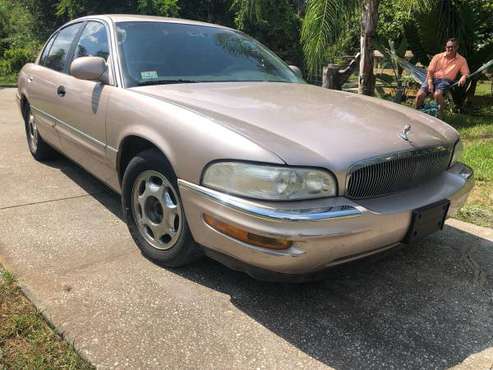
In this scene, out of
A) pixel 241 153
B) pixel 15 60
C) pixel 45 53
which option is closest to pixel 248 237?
pixel 241 153

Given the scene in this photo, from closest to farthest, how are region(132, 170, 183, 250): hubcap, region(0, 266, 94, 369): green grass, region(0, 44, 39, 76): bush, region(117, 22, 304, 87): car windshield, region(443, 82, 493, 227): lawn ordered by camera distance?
region(0, 266, 94, 369): green grass, region(132, 170, 183, 250): hubcap, region(117, 22, 304, 87): car windshield, region(443, 82, 493, 227): lawn, region(0, 44, 39, 76): bush

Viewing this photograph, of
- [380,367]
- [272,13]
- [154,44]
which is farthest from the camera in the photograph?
[272,13]

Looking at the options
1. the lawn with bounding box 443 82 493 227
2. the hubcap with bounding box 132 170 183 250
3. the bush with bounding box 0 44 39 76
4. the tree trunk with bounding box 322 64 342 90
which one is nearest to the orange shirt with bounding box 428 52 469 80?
the lawn with bounding box 443 82 493 227

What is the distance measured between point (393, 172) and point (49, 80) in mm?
Result: 3283

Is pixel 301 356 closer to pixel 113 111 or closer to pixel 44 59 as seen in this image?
pixel 113 111

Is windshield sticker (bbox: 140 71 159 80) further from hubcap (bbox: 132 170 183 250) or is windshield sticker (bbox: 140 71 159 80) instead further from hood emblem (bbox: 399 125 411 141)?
hood emblem (bbox: 399 125 411 141)

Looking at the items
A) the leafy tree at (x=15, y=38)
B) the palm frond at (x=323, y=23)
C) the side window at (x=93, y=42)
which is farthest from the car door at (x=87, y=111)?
the leafy tree at (x=15, y=38)

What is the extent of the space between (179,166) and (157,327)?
85 centimetres

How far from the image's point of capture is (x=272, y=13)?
603 inches

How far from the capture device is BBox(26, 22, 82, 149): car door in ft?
14.0

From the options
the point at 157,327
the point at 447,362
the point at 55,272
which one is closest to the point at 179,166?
the point at 157,327

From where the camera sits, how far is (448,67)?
27.6 feet

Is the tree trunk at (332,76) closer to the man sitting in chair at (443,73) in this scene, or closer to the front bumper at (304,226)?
the man sitting in chair at (443,73)

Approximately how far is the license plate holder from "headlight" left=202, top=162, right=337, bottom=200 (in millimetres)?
522
